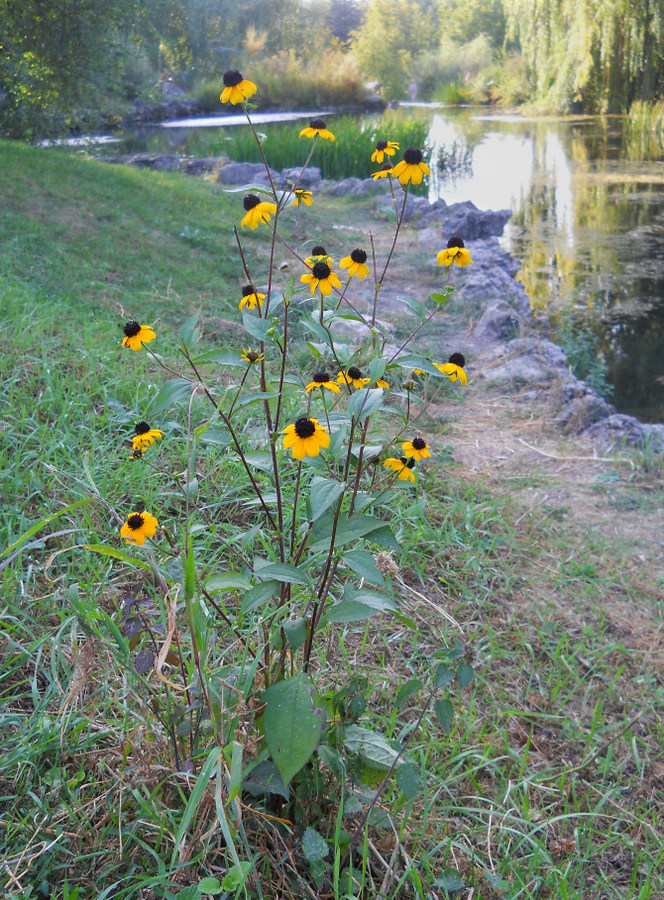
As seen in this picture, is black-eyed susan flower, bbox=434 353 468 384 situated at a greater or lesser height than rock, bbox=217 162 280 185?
greater

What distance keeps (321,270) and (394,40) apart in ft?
101

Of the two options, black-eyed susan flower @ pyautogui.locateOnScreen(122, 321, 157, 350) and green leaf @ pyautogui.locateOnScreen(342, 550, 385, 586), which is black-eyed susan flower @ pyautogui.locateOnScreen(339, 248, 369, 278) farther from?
green leaf @ pyautogui.locateOnScreen(342, 550, 385, 586)

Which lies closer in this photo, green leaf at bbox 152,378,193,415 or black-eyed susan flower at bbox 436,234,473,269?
green leaf at bbox 152,378,193,415

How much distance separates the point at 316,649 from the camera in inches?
68.5

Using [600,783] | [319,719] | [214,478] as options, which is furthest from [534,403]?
[319,719]

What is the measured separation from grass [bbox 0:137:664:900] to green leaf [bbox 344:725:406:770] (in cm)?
7

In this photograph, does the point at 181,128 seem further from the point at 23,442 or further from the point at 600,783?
the point at 600,783

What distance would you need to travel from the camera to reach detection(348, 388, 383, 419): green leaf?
Answer: 1.11 meters

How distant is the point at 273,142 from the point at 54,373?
841 cm

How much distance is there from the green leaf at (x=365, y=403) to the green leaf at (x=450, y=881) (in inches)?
33.2

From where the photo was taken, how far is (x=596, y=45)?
11.3 metres

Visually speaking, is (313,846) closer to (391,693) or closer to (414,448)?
(391,693)

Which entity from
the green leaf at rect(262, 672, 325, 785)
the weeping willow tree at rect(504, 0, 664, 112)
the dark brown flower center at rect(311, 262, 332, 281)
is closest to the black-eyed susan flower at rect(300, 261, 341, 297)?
the dark brown flower center at rect(311, 262, 332, 281)

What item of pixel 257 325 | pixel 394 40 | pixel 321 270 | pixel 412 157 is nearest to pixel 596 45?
pixel 412 157
